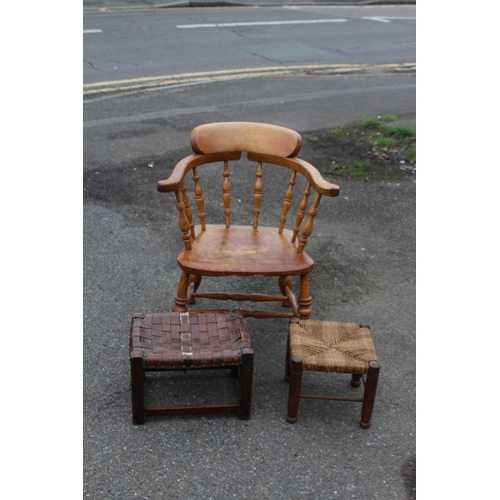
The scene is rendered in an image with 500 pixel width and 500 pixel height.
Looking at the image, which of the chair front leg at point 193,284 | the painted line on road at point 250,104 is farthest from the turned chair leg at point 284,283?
the painted line on road at point 250,104

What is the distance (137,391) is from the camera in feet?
9.02

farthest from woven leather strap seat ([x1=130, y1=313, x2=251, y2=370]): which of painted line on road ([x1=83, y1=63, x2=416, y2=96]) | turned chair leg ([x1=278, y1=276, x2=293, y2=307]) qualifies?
painted line on road ([x1=83, y1=63, x2=416, y2=96])

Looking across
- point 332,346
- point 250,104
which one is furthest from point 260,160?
point 250,104

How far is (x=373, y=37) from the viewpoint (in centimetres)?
1193

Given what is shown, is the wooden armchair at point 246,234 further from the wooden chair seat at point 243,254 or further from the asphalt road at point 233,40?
the asphalt road at point 233,40

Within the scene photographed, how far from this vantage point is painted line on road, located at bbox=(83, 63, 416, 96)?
25.9ft

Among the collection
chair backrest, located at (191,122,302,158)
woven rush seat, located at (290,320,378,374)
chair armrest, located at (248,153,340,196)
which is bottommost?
woven rush seat, located at (290,320,378,374)

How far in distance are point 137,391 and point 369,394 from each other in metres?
1.07

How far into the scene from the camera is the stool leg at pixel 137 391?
2.68 meters

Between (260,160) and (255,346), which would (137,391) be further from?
(260,160)

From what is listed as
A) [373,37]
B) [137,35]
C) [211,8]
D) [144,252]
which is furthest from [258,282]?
[211,8]

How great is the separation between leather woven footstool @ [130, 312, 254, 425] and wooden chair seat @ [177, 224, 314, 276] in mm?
251

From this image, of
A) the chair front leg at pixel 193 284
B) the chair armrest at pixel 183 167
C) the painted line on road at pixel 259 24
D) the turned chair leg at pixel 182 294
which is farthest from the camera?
the painted line on road at pixel 259 24

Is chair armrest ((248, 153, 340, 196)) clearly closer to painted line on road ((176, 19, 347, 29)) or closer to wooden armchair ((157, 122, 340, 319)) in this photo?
wooden armchair ((157, 122, 340, 319))
